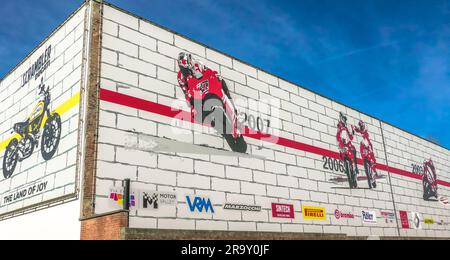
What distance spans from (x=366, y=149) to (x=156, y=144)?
15.8 m

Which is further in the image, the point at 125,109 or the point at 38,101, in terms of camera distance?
the point at 38,101

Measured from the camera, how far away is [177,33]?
17516mm

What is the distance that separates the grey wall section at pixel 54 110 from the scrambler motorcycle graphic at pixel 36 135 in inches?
9.6

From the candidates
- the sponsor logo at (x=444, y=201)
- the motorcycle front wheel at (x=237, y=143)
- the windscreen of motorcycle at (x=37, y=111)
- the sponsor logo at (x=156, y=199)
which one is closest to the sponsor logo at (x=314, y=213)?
the motorcycle front wheel at (x=237, y=143)

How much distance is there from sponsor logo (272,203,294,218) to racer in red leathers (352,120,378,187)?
27.8 feet

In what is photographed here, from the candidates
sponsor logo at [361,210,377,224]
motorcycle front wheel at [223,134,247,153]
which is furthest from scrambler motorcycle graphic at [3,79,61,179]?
sponsor logo at [361,210,377,224]

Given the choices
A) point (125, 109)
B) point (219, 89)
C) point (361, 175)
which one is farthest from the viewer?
point (361, 175)

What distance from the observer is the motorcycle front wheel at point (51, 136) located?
15.0 meters

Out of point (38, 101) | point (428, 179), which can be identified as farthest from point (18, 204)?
point (428, 179)

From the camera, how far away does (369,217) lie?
23.8 meters

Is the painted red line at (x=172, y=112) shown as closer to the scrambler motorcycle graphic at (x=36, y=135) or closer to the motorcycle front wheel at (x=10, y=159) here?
the scrambler motorcycle graphic at (x=36, y=135)
